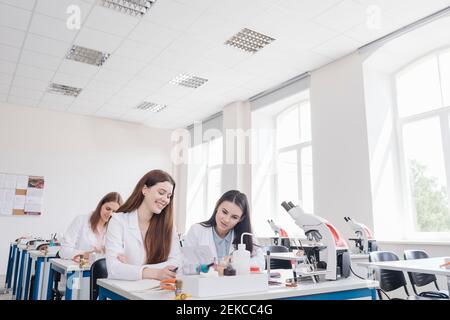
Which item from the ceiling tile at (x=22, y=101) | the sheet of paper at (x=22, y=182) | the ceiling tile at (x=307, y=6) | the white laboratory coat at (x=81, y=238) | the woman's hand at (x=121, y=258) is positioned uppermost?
the ceiling tile at (x=307, y=6)

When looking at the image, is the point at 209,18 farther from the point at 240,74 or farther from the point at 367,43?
the point at 367,43

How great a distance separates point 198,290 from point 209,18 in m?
3.21

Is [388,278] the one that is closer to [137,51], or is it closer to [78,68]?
[137,51]

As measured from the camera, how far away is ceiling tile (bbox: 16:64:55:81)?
194 inches

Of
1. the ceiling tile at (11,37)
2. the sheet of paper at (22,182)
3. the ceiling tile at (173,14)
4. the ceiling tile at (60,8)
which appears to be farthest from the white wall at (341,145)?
the sheet of paper at (22,182)

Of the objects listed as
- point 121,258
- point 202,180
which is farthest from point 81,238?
point 202,180

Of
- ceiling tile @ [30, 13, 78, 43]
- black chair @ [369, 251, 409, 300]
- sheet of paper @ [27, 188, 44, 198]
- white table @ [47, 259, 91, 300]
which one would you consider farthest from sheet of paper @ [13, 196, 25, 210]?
black chair @ [369, 251, 409, 300]

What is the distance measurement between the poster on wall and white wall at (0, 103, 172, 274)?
87 mm

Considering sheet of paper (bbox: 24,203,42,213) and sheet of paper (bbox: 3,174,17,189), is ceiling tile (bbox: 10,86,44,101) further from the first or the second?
sheet of paper (bbox: 24,203,42,213)

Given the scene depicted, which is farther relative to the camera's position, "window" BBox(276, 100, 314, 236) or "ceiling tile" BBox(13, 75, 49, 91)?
"window" BBox(276, 100, 314, 236)

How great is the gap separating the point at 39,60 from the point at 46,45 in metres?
0.48

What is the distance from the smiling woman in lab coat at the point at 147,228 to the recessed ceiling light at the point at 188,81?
3425 mm

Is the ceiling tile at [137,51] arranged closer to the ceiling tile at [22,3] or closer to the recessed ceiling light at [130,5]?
the recessed ceiling light at [130,5]

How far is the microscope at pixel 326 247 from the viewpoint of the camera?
1612 millimetres
